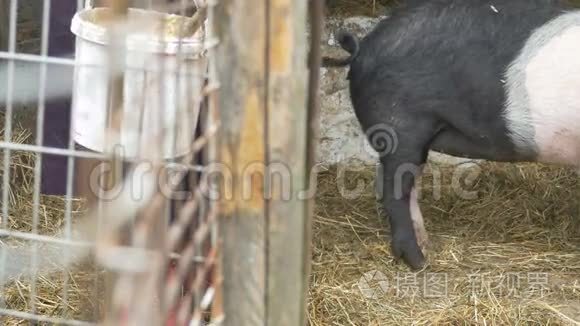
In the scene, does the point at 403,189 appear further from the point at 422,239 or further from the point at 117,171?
the point at 117,171

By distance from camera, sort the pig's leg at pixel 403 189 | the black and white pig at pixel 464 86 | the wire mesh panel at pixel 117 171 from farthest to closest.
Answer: the pig's leg at pixel 403 189 < the black and white pig at pixel 464 86 < the wire mesh panel at pixel 117 171

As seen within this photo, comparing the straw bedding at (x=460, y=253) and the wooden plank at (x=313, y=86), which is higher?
the wooden plank at (x=313, y=86)

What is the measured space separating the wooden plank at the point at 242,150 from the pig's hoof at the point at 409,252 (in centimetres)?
160

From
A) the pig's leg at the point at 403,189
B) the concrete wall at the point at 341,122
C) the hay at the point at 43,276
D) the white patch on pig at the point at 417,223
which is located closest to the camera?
the hay at the point at 43,276

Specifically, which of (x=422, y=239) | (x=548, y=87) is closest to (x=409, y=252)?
(x=422, y=239)

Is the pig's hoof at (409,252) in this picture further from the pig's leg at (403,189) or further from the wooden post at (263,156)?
the wooden post at (263,156)

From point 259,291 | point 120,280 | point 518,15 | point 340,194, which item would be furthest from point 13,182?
point 120,280

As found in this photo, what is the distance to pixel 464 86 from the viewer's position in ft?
7.97

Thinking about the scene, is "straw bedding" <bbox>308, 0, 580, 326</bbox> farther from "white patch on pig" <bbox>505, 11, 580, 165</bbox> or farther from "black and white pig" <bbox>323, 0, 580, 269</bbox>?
"white patch on pig" <bbox>505, 11, 580, 165</bbox>

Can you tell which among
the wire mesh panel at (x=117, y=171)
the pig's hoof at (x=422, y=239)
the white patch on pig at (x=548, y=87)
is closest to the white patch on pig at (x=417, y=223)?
the pig's hoof at (x=422, y=239)

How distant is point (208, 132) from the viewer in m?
0.93

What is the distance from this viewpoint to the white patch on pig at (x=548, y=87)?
235 centimetres

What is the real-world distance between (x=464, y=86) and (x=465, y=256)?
1.69 ft

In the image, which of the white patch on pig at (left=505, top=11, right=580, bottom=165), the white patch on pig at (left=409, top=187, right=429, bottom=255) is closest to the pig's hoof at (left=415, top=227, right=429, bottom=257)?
the white patch on pig at (left=409, top=187, right=429, bottom=255)
